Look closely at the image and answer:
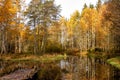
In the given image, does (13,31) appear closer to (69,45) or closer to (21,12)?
(21,12)

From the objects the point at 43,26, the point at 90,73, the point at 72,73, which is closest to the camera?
the point at 72,73

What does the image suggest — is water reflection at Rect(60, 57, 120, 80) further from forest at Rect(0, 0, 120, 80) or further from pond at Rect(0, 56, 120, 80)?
forest at Rect(0, 0, 120, 80)

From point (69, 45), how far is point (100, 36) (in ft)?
83.8

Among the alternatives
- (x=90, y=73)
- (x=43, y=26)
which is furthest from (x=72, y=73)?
(x=43, y=26)

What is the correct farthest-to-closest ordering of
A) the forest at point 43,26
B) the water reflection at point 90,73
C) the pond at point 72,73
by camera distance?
the forest at point 43,26, the water reflection at point 90,73, the pond at point 72,73

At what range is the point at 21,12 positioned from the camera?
50812 millimetres

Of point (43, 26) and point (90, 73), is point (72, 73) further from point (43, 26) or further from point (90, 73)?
point (43, 26)

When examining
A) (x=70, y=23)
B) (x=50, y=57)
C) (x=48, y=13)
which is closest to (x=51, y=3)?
(x=48, y=13)

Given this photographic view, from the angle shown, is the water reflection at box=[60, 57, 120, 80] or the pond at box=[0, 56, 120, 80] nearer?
the pond at box=[0, 56, 120, 80]

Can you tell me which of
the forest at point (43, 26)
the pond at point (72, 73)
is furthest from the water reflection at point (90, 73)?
the forest at point (43, 26)

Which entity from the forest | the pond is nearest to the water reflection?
the pond

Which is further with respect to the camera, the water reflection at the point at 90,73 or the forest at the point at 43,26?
the forest at the point at 43,26

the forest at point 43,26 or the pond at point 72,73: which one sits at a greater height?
the forest at point 43,26

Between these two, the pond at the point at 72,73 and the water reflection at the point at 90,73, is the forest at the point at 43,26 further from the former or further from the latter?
the pond at the point at 72,73
